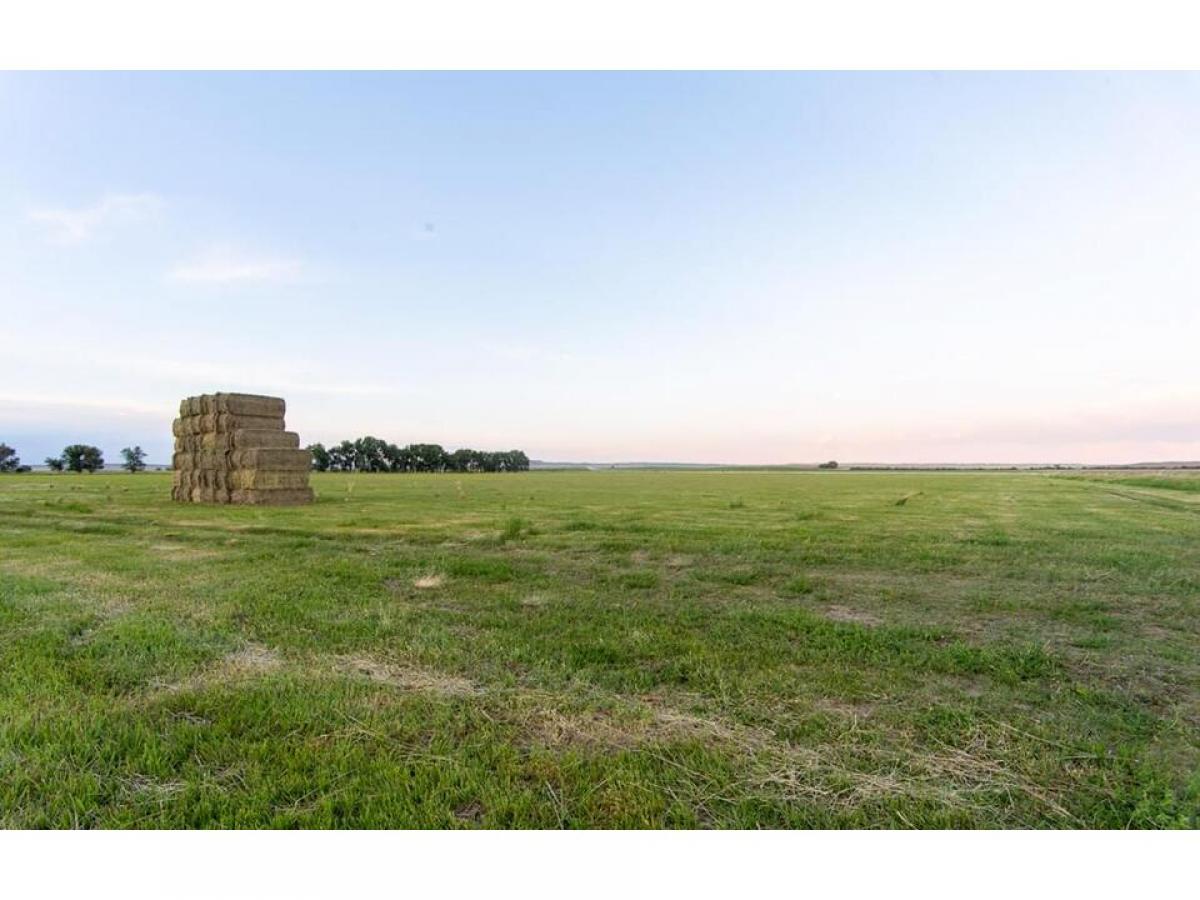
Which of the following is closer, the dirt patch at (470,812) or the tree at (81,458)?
the dirt patch at (470,812)

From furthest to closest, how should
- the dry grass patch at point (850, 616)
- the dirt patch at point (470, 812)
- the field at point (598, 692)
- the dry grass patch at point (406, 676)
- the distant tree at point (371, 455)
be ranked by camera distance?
1. the distant tree at point (371, 455)
2. the dry grass patch at point (850, 616)
3. the dry grass patch at point (406, 676)
4. the field at point (598, 692)
5. the dirt patch at point (470, 812)

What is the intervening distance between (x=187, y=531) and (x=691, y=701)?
12.1m

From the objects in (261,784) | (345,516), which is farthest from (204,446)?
(261,784)

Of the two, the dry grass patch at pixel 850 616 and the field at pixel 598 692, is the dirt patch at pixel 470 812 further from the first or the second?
the dry grass patch at pixel 850 616

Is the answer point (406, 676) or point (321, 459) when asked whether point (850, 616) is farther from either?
point (321, 459)

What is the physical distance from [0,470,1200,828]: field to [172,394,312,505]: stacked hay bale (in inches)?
455

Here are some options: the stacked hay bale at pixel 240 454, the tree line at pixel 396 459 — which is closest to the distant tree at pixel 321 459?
the tree line at pixel 396 459

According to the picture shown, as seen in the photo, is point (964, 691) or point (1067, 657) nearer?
point (964, 691)

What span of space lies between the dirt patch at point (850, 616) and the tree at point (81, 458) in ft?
221

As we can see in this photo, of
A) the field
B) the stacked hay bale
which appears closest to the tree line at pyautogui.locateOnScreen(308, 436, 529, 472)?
the stacked hay bale

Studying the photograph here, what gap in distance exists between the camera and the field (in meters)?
2.76

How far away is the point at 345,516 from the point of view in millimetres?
15133

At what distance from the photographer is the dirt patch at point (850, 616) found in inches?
227

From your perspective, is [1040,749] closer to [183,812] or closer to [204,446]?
[183,812]
